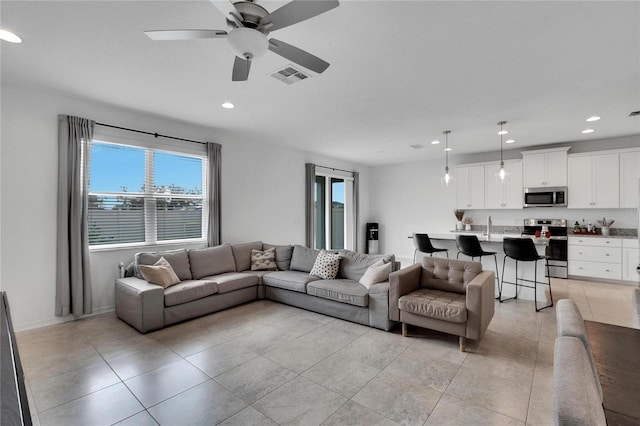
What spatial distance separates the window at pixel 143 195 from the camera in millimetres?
3949

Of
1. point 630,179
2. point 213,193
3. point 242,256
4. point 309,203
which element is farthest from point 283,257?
point 630,179

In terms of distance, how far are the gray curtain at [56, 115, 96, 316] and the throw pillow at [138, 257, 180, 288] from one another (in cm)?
74

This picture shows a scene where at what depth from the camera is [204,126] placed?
16.0ft

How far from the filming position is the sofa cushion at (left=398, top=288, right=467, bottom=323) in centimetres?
287

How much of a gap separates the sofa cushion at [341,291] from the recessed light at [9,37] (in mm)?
3647

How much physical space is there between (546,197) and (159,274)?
7.04 m

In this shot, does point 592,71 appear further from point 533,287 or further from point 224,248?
point 224,248

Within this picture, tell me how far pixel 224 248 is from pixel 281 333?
194 centimetres

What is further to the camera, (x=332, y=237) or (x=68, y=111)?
(x=332, y=237)

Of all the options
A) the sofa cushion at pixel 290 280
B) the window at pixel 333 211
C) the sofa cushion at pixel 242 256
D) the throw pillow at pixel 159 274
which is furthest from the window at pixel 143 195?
the window at pixel 333 211

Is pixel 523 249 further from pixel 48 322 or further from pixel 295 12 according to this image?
pixel 48 322

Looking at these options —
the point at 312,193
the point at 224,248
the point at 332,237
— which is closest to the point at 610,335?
the point at 224,248

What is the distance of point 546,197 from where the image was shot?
6031 millimetres

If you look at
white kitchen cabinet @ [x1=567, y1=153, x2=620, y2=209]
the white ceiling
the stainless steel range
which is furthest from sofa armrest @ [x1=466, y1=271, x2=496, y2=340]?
white kitchen cabinet @ [x1=567, y1=153, x2=620, y2=209]
